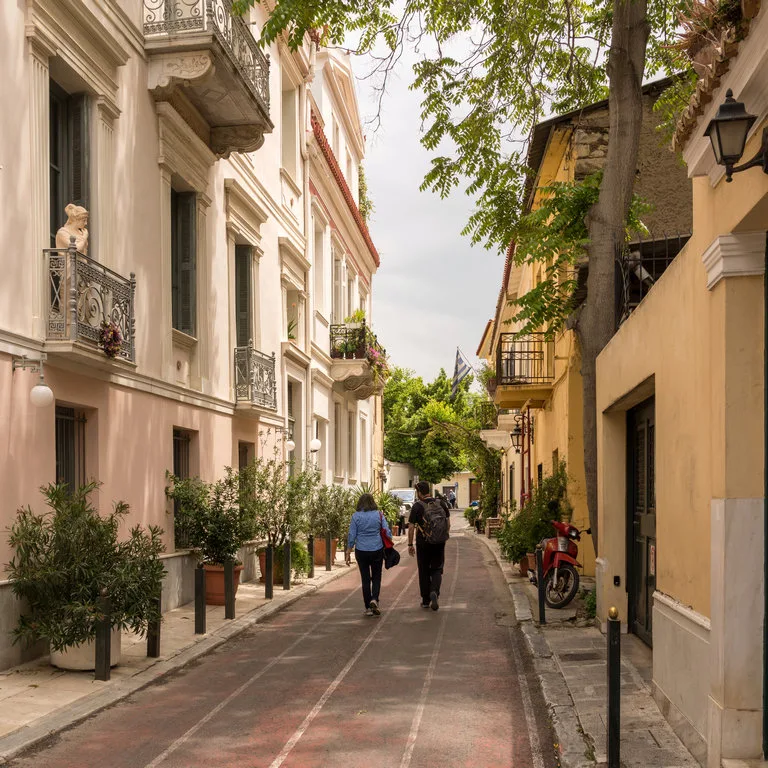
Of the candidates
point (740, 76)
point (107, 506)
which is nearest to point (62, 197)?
point (107, 506)

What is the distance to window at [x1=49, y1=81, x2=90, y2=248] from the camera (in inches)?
432

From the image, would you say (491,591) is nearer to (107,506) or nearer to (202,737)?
(107,506)

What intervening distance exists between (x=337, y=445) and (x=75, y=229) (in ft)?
60.9

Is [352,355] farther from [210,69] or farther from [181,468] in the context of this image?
[210,69]

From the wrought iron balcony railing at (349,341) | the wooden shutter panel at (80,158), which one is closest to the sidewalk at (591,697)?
the wooden shutter panel at (80,158)

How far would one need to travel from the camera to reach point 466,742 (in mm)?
6508

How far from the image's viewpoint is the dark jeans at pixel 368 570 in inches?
500

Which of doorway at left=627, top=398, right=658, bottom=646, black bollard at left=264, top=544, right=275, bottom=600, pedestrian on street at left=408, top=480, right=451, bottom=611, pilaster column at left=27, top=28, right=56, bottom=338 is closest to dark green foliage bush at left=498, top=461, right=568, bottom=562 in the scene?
pedestrian on street at left=408, top=480, right=451, bottom=611

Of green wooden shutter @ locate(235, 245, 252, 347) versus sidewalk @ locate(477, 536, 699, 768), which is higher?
green wooden shutter @ locate(235, 245, 252, 347)

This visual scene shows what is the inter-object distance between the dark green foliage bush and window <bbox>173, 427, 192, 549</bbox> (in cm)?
547

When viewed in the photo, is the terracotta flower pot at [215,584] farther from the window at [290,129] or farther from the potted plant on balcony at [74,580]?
the window at [290,129]

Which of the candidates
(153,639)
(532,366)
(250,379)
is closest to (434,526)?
(153,639)

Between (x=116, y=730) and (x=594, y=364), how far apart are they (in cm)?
759

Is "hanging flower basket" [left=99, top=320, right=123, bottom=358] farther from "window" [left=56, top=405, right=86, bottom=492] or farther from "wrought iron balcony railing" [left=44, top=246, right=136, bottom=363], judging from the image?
"window" [left=56, top=405, right=86, bottom=492]
